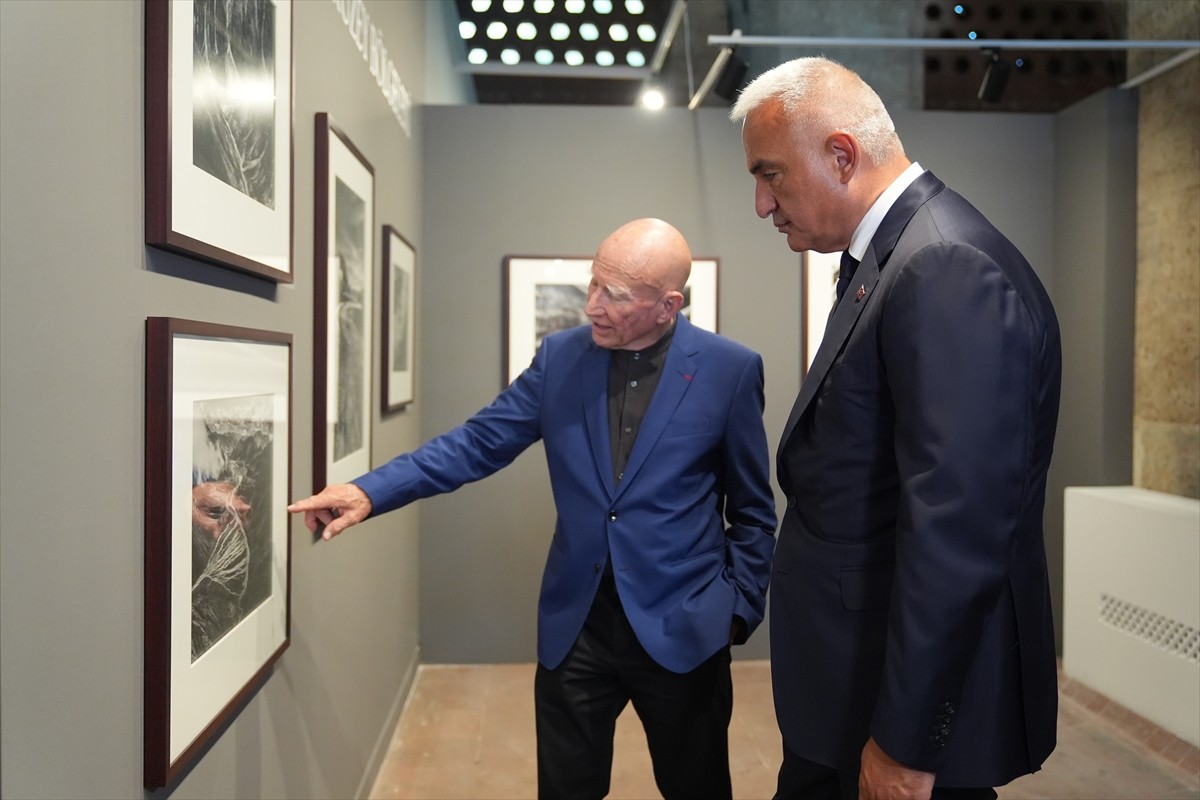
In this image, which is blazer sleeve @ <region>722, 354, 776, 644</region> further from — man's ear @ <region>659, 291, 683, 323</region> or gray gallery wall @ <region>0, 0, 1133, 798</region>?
gray gallery wall @ <region>0, 0, 1133, 798</region>

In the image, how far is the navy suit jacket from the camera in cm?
121

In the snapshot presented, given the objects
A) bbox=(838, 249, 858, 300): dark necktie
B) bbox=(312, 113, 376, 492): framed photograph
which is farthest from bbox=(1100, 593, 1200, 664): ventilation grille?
bbox=(312, 113, 376, 492): framed photograph

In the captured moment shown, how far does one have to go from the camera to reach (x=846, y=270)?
1537mm

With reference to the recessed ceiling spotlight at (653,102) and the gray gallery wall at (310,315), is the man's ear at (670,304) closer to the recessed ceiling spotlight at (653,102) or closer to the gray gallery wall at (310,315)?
the gray gallery wall at (310,315)

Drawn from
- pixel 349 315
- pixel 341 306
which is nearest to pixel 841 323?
pixel 341 306

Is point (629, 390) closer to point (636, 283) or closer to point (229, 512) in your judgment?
point (636, 283)

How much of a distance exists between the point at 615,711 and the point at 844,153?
4.59ft

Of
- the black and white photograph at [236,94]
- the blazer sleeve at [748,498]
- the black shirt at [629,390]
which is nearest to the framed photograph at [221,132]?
the black and white photograph at [236,94]

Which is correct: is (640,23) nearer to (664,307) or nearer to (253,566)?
(664,307)

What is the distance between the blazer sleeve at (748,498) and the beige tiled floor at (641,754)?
4.59 feet

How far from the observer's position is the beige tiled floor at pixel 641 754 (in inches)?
129

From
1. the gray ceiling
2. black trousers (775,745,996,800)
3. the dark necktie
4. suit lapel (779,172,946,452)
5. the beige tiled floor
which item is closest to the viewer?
suit lapel (779,172,946,452)

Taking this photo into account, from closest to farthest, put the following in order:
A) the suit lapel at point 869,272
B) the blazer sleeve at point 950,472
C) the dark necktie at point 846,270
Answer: the blazer sleeve at point 950,472 < the suit lapel at point 869,272 < the dark necktie at point 846,270

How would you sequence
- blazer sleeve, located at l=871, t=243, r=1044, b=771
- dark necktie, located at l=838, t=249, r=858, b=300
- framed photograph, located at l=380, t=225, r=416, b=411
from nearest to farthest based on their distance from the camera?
blazer sleeve, located at l=871, t=243, r=1044, b=771 → dark necktie, located at l=838, t=249, r=858, b=300 → framed photograph, located at l=380, t=225, r=416, b=411
